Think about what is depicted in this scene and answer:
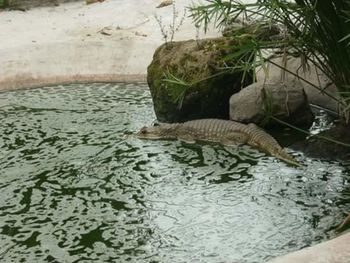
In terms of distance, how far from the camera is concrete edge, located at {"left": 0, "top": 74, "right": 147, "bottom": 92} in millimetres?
9461

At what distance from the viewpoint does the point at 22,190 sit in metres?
5.36

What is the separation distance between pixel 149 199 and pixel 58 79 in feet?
16.6

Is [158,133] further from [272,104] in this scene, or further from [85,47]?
[85,47]

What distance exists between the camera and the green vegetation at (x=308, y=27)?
184 inches

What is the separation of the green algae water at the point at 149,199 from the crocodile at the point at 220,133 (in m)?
0.11

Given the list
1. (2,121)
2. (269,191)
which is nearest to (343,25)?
(269,191)

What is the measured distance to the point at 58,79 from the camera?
967 centimetres

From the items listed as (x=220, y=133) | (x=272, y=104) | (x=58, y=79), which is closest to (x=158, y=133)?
(x=220, y=133)

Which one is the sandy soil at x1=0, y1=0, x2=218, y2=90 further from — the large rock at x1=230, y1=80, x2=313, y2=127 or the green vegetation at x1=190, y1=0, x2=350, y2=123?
the green vegetation at x1=190, y1=0, x2=350, y2=123

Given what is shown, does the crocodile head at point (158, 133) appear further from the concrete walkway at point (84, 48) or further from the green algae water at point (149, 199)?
the concrete walkway at point (84, 48)

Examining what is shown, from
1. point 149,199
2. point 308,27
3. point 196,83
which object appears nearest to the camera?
point 149,199

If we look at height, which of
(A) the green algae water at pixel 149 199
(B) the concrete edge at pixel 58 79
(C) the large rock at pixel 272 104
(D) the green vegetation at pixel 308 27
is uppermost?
(D) the green vegetation at pixel 308 27

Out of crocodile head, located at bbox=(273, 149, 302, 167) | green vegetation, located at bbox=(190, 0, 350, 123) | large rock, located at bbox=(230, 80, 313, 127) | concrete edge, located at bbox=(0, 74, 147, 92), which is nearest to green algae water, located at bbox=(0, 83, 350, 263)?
crocodile head, located at bbox=(273, 149, 302, 167)


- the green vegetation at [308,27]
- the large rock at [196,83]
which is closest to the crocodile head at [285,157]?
the green vegetation at [308,27]
